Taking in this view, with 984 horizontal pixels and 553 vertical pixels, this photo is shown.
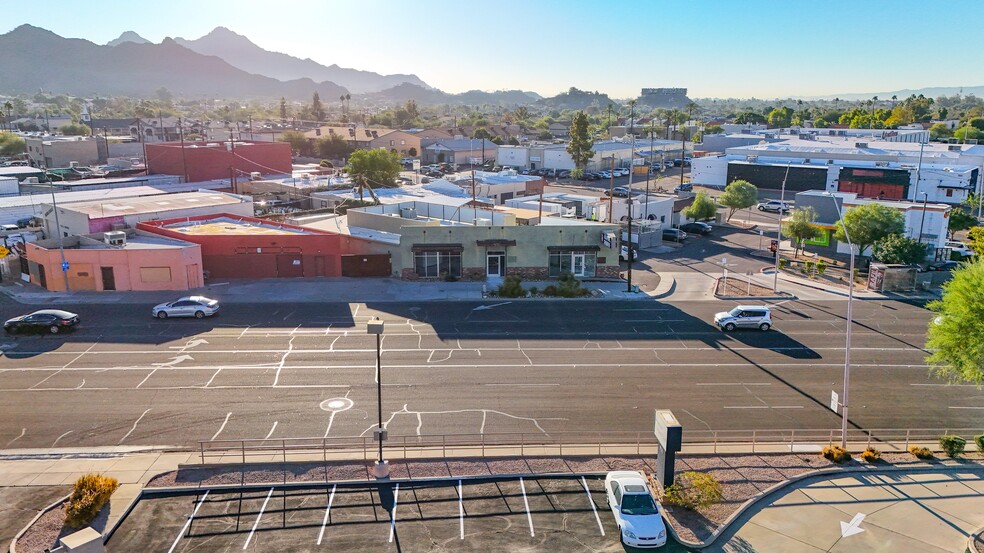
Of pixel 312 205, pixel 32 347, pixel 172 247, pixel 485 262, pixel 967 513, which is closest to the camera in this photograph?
pixel 967 513

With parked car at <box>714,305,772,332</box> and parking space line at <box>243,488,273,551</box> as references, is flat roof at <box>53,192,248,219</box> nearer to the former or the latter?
parking space line at <box>243,488,273,551</box>

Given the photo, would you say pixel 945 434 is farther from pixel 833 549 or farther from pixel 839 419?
pixel 833 549

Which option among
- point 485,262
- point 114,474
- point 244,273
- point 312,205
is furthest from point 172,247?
point 312,205

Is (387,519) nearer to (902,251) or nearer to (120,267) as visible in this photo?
(120,267)

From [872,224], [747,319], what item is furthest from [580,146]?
[747,319]

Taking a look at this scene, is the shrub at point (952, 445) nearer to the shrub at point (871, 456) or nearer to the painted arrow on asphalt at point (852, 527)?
the shrub at point (871, 456)
